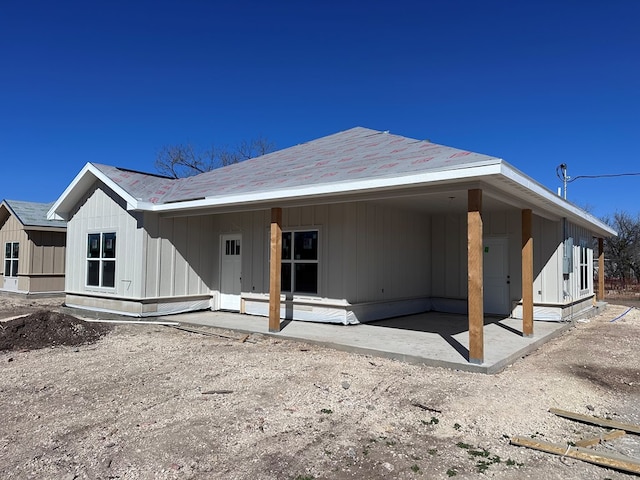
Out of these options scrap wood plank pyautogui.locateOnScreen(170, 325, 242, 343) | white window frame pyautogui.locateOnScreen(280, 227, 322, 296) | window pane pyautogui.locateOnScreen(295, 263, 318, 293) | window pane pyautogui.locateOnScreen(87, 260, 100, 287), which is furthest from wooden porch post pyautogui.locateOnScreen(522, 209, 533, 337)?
window pane pyautogui.locateOnScreen(87, 260, 100, 287)

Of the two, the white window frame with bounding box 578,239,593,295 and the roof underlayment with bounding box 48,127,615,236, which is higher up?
the roof underlayment with bounding box 48,127,615,236

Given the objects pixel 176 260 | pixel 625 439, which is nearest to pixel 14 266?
pixel 176 260

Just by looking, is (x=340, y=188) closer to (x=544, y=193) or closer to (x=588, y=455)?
(x=544, y=193)

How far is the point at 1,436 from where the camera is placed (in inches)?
156

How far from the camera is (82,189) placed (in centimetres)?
1227

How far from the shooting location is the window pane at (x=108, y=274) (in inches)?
445

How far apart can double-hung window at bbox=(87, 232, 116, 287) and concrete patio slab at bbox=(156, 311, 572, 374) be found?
2121mm

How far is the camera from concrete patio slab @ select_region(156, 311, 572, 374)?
21.7 ft

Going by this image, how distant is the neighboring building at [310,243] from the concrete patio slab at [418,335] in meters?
0.49

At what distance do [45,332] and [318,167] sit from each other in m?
6.02

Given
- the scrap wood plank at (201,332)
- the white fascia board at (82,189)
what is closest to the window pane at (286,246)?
the scrap wood plank at (201,332)

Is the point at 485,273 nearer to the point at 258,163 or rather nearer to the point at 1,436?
the point at 258,163

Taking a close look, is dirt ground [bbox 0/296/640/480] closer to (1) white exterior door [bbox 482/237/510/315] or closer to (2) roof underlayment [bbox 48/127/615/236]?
(2) roof underlayment [bbox 48/127/615/236]

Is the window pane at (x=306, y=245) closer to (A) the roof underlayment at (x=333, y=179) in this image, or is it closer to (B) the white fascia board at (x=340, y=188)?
(A) the roof underlayment at (x=333, y=179)
